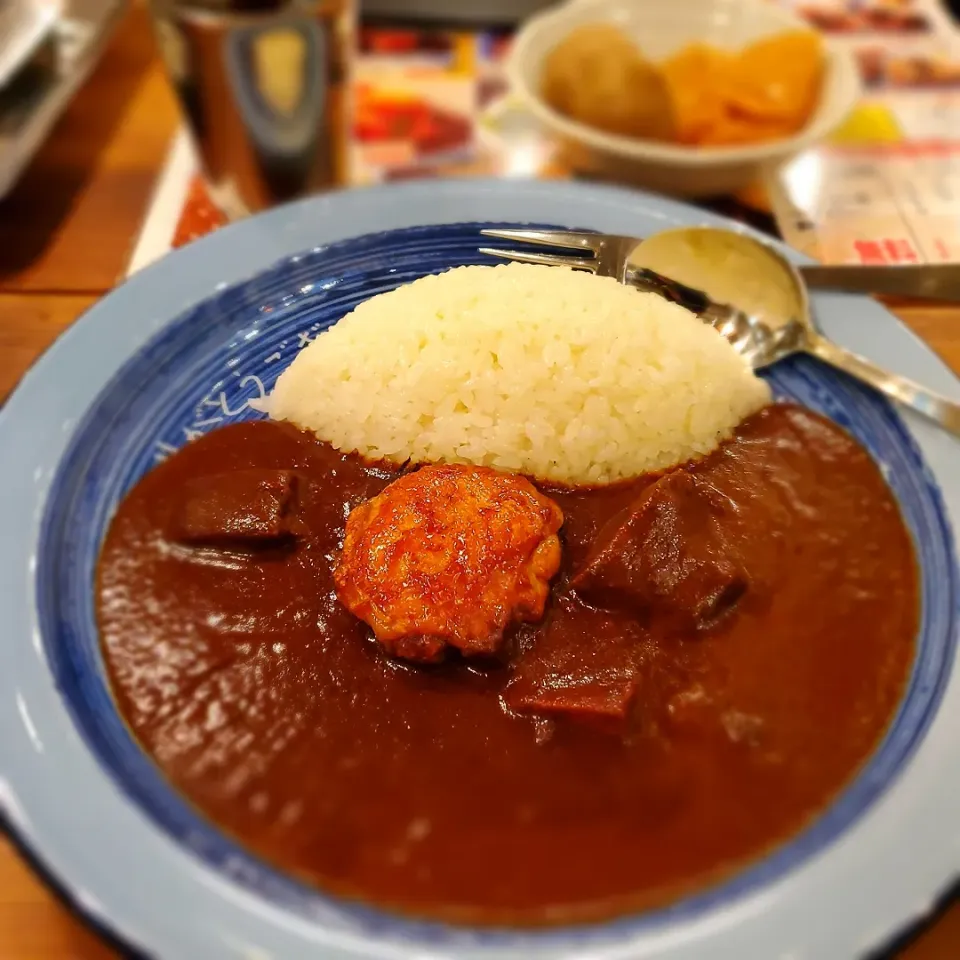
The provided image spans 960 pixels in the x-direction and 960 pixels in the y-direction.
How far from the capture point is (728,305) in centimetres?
213

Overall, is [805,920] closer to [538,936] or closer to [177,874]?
[538,936]

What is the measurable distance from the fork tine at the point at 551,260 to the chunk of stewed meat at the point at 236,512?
2.62 feet

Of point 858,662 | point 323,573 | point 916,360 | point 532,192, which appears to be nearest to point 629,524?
point 858,662

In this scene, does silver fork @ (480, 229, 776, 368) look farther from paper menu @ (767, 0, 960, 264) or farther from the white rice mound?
paper menu @ (767, 0, 960, 264)

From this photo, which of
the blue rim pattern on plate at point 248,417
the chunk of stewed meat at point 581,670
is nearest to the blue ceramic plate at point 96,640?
the blue rim pattern on plate at point 248,417

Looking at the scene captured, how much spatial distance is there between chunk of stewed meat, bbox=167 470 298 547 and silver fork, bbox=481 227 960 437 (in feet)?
2.74

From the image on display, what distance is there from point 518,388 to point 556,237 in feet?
1.38

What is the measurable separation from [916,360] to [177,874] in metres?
1.78

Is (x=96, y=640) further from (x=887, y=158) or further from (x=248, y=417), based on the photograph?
(x=887, y=158)

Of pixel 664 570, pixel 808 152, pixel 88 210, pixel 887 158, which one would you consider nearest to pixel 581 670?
pixel 664 570

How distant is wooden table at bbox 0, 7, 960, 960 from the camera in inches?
92.7

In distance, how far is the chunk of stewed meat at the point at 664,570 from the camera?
5.13 ft

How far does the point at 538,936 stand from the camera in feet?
3.78

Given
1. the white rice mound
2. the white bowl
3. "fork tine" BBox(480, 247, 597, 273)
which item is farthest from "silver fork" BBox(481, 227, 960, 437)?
the white bowl
